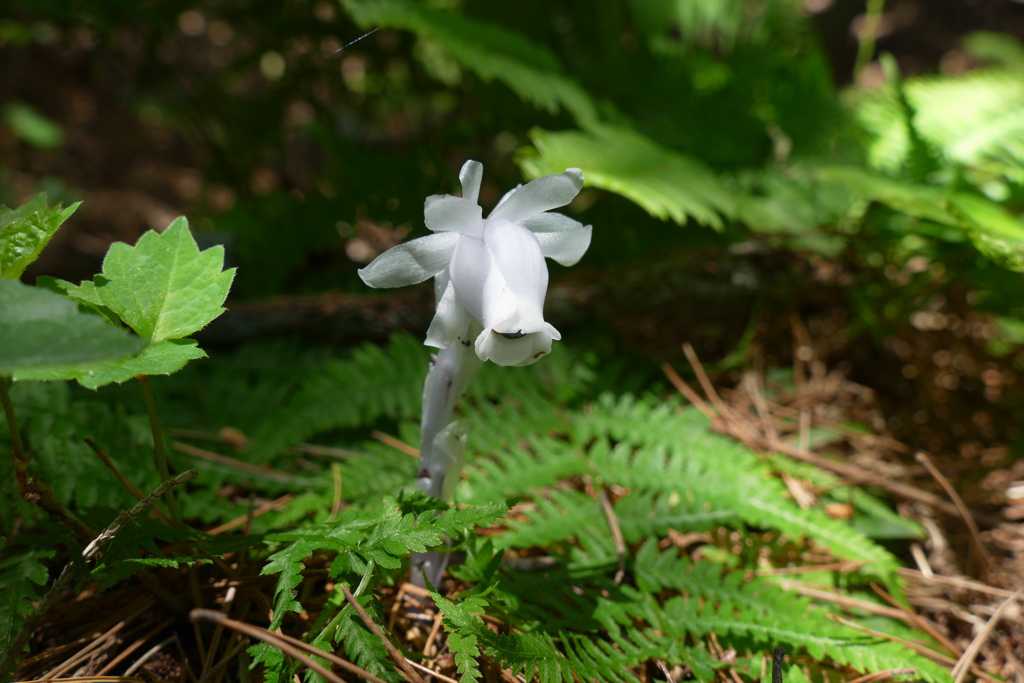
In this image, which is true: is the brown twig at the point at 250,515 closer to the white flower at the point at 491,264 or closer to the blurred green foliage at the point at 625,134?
the white flower at the point at 491,264

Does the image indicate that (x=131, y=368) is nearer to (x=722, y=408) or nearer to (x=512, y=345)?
(x=512, y=345)

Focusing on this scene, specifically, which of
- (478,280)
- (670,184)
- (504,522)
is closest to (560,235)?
(478,280)

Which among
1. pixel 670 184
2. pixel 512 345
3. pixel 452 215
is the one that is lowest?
pixel 670 184

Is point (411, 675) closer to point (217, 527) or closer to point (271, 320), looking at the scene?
point (217, 527)

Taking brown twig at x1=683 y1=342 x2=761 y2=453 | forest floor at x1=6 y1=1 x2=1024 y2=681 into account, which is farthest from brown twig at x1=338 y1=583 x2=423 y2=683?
brown twig at x1=683 y1=342 x2=761 y2=453

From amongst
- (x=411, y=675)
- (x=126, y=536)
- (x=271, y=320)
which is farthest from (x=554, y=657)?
(x=271, y=320)

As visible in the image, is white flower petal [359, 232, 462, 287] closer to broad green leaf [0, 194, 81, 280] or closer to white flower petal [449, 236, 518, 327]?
white flower petal [449, 236, 518, 327]
